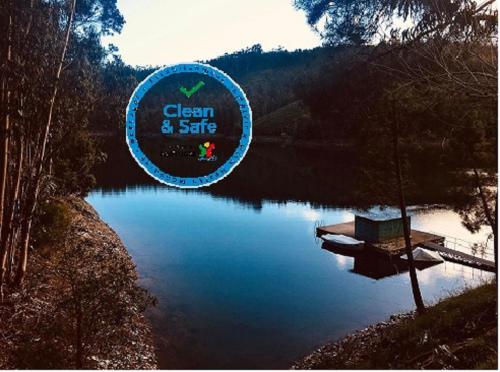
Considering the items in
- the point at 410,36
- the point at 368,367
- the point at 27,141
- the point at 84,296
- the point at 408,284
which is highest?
the point at 410,36

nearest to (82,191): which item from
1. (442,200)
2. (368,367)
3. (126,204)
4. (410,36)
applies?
(126,204)

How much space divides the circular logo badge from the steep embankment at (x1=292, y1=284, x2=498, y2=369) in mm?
10046

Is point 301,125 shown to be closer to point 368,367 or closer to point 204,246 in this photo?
point 204,246

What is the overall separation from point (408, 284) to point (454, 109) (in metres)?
19.8

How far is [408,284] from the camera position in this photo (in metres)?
34.1

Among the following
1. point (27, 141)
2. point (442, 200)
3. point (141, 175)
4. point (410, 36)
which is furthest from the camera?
point (141, 175)

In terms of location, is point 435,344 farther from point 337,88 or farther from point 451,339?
point 337,88

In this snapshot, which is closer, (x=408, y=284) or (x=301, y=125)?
(x=408, y=284)

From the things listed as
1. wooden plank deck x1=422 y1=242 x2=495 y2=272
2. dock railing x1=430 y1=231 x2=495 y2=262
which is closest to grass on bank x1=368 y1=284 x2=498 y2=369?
wooden plank deck x1=422 y1=242 x2=495 y2=272

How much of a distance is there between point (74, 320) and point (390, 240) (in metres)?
32.6

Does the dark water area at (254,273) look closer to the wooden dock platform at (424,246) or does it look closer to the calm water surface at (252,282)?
the calm water surface at (252,282)

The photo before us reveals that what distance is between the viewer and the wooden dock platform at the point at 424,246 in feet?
123

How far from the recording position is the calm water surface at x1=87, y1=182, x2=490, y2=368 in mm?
23438

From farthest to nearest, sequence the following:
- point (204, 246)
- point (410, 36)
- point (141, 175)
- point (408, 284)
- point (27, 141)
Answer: point (141, 175), point (204, 246), point (408, 284), point (27, 141), point (410, 36)
